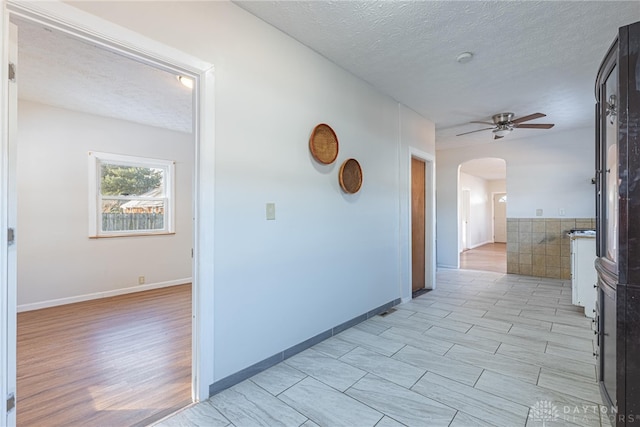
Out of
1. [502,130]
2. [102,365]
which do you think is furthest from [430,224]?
[102,365]

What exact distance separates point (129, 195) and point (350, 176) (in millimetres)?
3594

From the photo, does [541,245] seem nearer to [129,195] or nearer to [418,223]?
[418,223]

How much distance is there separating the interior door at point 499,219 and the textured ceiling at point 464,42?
27.8ft

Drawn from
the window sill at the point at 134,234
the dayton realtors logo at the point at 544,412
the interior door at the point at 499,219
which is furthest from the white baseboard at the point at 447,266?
the interior door at the point at 499,219

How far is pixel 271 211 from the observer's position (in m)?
2.31

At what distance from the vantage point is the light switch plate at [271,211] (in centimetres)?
229

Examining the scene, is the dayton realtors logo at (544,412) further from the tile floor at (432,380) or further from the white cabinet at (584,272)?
the white cabinet at (584,272)

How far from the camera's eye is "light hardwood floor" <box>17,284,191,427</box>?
71.4 inches

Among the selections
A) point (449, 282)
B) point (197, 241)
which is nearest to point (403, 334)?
point (197, 241)

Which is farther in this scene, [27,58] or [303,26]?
[27,58]

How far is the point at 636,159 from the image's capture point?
4.23ft

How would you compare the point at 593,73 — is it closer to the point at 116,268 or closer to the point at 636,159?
the point at 636,159

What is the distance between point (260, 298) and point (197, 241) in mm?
661

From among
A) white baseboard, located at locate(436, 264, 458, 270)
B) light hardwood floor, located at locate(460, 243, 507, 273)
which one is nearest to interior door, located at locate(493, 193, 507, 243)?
light hardwood floor, located at locate(460, 243, 507, 273)
